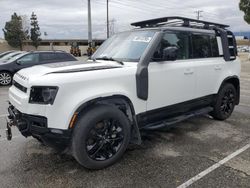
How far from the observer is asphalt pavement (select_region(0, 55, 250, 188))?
3.40 metres

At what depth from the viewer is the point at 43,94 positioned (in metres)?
3.33

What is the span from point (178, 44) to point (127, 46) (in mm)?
888

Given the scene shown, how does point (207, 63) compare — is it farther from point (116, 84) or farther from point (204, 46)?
point (116, 84)

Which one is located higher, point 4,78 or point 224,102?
point 224,102

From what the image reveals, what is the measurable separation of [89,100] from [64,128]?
458 millimetres

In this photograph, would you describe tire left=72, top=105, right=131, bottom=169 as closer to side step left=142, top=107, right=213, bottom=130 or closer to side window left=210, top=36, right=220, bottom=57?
side step left=142, top=107, right=213, bottom=130

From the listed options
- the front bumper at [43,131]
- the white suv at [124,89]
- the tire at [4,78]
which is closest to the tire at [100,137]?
the white suv at [124,89]

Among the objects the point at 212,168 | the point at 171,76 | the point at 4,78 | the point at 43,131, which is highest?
the point at 171,76

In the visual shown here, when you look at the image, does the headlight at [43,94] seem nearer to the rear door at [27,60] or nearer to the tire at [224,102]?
the tire at [224,102]

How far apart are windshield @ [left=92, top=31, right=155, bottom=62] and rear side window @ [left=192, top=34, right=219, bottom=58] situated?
1019mm

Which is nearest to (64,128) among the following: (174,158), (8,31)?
(174,158)

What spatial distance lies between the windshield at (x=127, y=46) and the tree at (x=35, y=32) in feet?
193

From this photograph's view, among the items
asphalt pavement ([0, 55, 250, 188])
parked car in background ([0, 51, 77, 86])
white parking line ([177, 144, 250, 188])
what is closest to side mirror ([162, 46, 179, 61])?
asphalt pavement ([0, 55, 250, 188])

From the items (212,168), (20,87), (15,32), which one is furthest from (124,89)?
(15,32)
